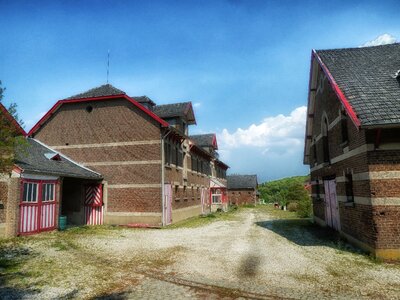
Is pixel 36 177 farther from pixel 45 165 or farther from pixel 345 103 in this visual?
pixel 345 103

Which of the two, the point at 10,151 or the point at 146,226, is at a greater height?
the point at 10,151

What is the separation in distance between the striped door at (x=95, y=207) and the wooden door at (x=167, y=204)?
155 inches

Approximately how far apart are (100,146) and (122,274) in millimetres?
13354

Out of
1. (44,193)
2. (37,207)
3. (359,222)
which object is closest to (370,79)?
(359,222)

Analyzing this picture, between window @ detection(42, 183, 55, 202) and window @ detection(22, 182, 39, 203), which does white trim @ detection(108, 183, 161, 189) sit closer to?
window @ detection(42, 183, 55, 202)

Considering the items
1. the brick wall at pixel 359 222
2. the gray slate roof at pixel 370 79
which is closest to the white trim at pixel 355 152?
the gray slate roof at pixel 370 79

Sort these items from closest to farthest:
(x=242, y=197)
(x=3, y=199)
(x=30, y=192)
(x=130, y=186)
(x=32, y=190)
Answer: (x=3, y=199), (x=30, y=192), (x=32, y=190), (x=130, y=186), (x=242, y=197)

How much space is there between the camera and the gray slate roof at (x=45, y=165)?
1394cm

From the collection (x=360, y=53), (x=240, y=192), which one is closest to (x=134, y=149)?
(x=360, y=53)

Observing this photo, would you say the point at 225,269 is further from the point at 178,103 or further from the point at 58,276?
the point at 178,103

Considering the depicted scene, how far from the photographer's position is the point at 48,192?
15.2m

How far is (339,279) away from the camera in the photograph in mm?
7367

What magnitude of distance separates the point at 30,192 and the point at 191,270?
944 cm

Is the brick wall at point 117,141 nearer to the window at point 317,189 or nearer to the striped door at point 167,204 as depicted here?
the striped door at point 167,204
